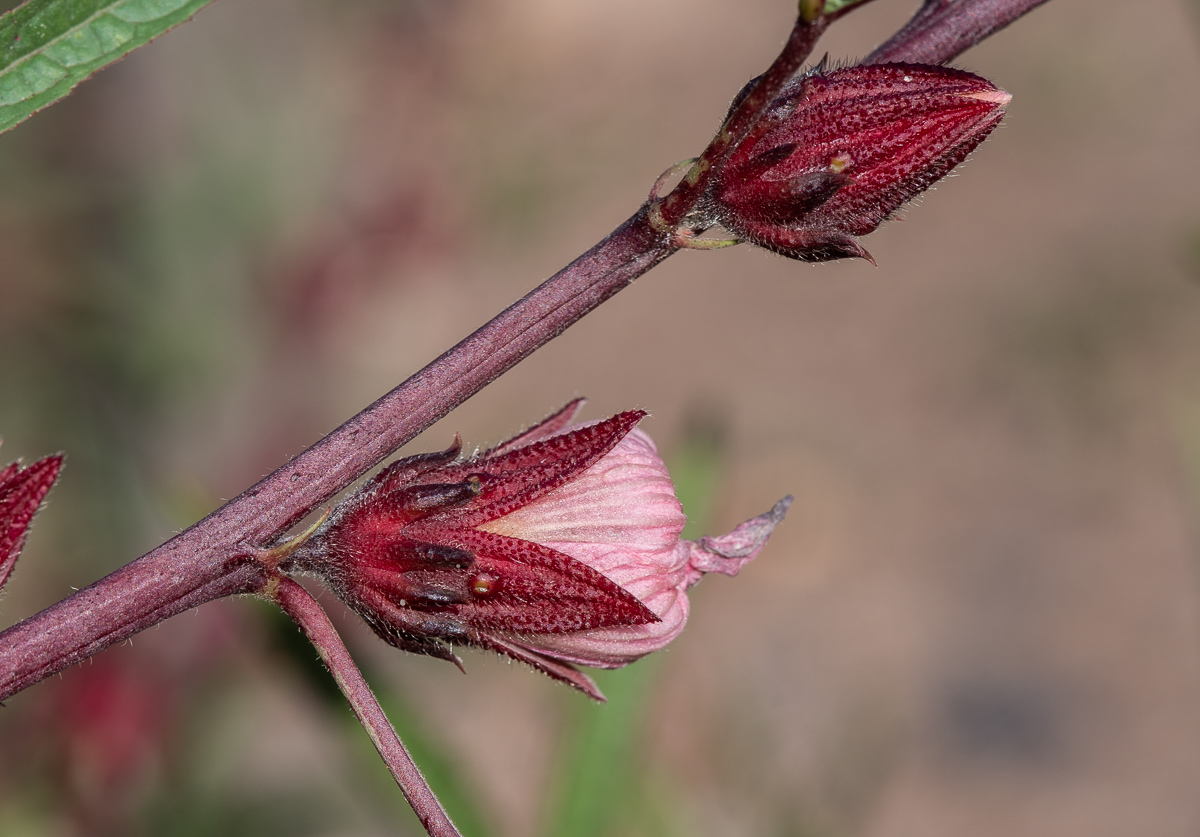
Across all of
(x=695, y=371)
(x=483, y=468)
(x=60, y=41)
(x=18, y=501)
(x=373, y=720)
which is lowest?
(x=373, y=720)

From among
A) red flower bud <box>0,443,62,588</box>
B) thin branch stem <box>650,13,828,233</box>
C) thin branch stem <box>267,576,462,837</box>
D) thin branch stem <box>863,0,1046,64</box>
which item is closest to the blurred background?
red flower bud <box>0,443,62,588</box>

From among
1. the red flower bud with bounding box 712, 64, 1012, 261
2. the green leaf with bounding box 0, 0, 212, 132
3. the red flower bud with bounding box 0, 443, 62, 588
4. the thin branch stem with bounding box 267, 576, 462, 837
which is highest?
the green leaf with bounding box 0, 0, 212, 132

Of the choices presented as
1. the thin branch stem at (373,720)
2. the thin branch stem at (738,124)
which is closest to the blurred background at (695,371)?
the thin branch stem at (373,720)

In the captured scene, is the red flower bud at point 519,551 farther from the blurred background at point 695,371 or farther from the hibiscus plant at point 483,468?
the blurred background at point 695,371

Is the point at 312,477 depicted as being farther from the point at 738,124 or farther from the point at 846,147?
the point at 846,147

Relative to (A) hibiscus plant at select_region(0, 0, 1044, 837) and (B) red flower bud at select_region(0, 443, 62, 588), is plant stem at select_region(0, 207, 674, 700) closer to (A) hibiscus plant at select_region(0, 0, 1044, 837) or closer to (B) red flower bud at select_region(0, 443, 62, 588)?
(A) hibiscus plant at select_region(0, 0, 1044, 837)

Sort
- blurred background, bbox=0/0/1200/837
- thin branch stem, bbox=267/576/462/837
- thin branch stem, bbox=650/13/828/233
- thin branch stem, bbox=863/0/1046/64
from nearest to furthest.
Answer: thin branch stem, bbox=650/13/828/233 < thin branch stem, bbox=267/576/462/837 < thin branch stem, bbox=863/0/1046/64 < blurred background, bbox=0/0/1200/837

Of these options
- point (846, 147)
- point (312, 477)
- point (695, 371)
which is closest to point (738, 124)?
point (846, 147)

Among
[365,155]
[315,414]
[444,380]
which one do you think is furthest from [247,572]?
[365,155]
